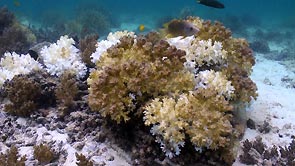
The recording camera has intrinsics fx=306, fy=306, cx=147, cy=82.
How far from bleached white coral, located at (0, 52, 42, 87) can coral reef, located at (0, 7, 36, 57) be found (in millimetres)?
2862

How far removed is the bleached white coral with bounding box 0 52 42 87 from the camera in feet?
19.5

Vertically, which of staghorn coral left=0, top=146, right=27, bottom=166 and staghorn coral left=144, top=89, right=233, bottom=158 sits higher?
staghorn coral left=144, top=89, right=233, bottom=158

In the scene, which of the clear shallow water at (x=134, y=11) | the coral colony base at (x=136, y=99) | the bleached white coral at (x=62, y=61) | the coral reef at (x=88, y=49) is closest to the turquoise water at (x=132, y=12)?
the clear shallow water at (x=134, y=11)

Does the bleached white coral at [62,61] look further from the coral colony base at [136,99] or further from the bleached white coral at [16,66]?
the bleached white coral at [16,66]

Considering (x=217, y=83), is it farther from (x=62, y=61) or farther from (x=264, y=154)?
(x=62, y=61)

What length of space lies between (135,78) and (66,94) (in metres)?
1.60

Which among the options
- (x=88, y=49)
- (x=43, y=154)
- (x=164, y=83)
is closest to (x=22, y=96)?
(x=43, y=154)

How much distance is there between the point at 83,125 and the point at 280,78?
1005 cm

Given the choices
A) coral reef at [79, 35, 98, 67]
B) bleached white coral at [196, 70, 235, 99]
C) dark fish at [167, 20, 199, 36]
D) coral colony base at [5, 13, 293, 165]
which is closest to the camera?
coral colony base at [5, 13, 293, 165]

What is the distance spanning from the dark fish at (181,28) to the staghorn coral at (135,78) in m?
1.08

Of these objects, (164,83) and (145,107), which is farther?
(164,83)

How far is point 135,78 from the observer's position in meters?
4.37

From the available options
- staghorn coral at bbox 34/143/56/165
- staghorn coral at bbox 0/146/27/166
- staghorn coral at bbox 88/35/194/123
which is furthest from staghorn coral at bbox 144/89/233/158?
staghorn coral at bbox 0/146/27/166

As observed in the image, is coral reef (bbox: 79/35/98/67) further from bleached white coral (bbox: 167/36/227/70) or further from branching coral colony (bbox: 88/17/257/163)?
bleached white coral (bbox: 167/36/227/70)
